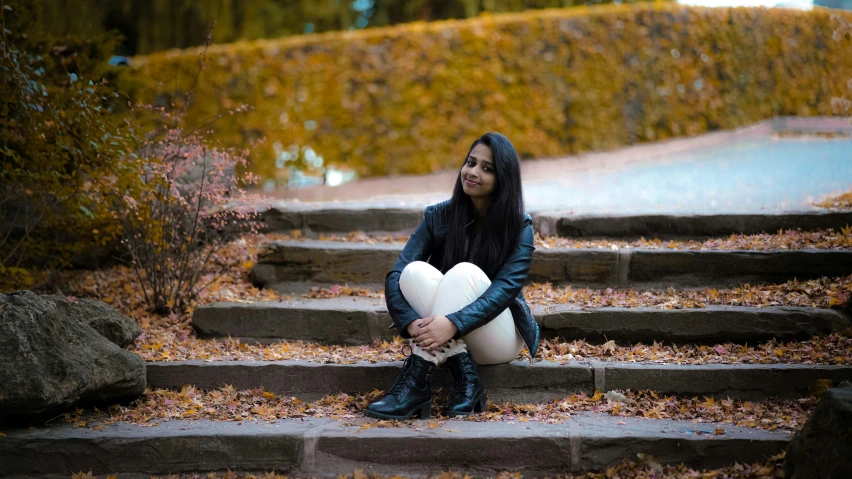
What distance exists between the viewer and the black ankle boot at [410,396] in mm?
2988

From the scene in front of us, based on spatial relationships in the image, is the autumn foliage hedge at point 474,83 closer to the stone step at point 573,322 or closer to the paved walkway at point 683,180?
the paved walkway at point 683,180

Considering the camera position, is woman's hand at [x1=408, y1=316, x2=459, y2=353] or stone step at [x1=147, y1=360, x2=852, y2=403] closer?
woman's hand at [x1=408, y1=316, x2=459, y2=353]

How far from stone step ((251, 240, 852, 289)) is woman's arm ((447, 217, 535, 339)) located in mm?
988

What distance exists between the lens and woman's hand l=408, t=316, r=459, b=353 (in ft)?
9.64

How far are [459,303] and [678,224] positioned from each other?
6.97 ft

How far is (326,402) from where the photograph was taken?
10.9 ft

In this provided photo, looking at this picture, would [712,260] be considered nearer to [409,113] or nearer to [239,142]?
[409,113]

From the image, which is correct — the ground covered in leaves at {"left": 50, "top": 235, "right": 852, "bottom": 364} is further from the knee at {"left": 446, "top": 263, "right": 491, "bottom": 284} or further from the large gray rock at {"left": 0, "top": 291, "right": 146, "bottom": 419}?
the knee at {"left": 446, "top": 263, "right": 491, "bottom": 284}

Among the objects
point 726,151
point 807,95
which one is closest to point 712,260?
point 726,151

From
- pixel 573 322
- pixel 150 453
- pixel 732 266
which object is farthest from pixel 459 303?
pixel 732 266

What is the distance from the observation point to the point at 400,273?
3.25 m

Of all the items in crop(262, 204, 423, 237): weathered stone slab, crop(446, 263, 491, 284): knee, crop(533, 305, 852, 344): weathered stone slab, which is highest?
crop(262, 204, 423, 237): weathered stone slab

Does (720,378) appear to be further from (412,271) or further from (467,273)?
(412,271)

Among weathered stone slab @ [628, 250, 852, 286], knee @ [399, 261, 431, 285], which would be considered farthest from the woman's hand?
weathered stone slab @ [628, 250, 852, 286]
